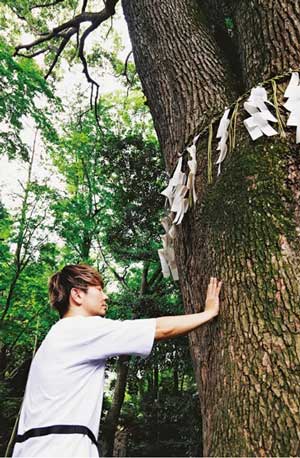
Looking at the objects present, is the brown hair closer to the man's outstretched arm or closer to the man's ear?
the man's ear

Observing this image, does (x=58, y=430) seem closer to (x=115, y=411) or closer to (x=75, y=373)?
(x=75, y=373)

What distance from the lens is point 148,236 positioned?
8.19m

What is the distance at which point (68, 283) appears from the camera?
1840mm

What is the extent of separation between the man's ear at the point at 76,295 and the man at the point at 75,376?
7cm

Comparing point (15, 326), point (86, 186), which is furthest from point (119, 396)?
point (86, 186)

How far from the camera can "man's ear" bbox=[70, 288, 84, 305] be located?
71.2 inches

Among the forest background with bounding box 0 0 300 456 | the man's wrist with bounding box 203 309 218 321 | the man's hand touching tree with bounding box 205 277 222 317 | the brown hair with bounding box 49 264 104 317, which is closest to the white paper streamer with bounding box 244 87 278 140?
the forest background with bounding box 0 0 300 456

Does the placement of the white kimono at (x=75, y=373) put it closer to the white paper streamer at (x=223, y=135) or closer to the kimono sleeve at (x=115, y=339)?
the kimono sleeve at (x=115, y=339)

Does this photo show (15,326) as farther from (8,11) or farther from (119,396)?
(8,11)

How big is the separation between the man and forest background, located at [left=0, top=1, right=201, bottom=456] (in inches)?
166

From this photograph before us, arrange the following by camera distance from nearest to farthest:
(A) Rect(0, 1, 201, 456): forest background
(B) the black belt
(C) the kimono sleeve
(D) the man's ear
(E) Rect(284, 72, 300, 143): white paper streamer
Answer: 1. (B) the black belt
2. (C) the kimono sleeve
3. (D) the man's ear
4. (E) Rect(284, 72, 300, 143): white paper streamer
5. (A) Rect(0, 1, 201, 456): forest background

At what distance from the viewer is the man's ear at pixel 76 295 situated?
5.93 ft

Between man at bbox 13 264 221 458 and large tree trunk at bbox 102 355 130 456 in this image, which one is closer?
man at bbox 13 264 221 458

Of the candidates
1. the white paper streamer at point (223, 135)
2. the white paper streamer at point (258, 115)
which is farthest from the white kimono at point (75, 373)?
the white paper streamer at point (258, 115)
